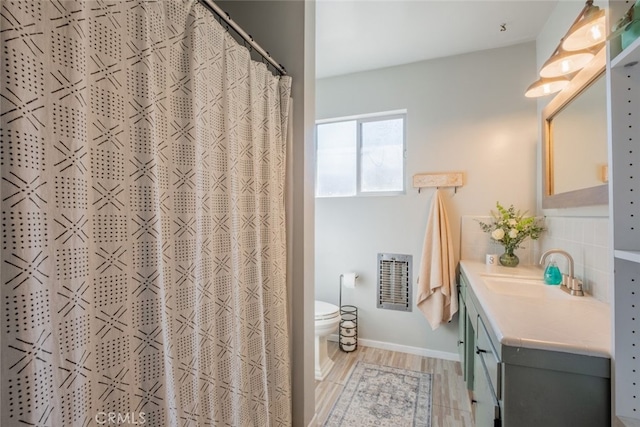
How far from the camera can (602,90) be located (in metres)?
1.29

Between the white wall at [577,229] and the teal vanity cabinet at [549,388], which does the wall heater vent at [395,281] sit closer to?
the white wall at [577,229]

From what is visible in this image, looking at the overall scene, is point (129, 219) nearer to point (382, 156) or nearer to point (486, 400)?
point (486, 400)

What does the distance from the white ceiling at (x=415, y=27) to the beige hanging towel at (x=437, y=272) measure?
4.01ft

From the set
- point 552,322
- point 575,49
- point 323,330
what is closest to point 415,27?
point 575,49

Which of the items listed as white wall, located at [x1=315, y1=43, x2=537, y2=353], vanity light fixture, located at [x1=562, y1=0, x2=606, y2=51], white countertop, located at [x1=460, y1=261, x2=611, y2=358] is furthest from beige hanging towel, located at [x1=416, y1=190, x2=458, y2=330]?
vanity light fixture, located at [x1=562, y1=0, x2=606, y2=51]

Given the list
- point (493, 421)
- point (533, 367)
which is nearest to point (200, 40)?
point (533, 367)

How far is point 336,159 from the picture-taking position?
2.94 metres

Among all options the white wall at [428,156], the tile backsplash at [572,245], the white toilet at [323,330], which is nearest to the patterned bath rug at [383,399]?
the white toilet at [323,330]

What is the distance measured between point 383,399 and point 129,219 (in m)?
1.99

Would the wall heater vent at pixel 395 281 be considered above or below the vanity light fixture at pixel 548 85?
below

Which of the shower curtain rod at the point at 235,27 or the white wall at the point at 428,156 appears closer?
the shower curtain rod at the point at 235,27

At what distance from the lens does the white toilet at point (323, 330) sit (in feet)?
7.13

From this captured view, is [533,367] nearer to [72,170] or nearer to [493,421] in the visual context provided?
[493,421]

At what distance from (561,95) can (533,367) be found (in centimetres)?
170
